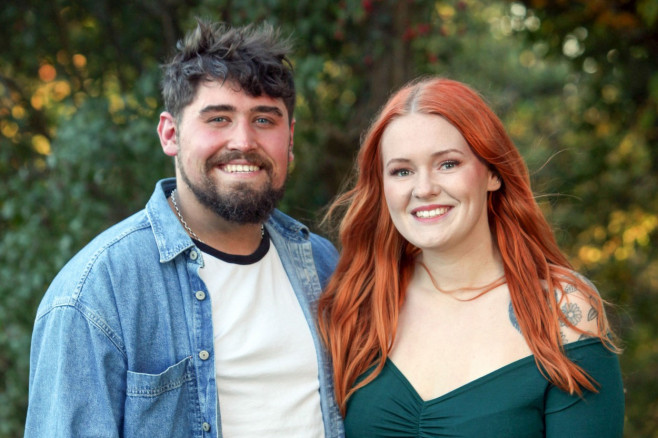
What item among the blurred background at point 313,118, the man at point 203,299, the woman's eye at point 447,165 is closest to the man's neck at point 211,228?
the man at point 203,299

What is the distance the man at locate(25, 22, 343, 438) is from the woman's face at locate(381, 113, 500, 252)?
1.50 ft

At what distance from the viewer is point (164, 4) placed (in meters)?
4.69

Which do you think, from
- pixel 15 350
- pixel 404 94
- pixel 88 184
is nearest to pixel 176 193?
pixel 404 94

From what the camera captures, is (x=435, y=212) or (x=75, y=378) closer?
(x=75, y=378)

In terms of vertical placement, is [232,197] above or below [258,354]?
above

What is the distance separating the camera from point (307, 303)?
275cm

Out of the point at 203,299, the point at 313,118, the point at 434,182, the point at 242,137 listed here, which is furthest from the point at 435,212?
the point at 313,118

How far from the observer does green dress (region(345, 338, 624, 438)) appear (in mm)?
2273

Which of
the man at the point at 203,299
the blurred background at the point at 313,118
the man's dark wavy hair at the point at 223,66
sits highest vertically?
the blurred background at the point at 313,118

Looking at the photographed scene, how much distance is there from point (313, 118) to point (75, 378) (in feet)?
9.32

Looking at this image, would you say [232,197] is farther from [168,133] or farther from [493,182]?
[493,182]

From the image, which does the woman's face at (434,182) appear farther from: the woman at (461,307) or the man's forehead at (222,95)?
the man's forehead at (222,95)

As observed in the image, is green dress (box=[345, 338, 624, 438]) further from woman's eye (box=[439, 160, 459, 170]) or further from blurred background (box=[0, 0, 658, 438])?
blurred background (box=[0, 0, 658, 438])

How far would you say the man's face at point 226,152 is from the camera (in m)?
2.53
